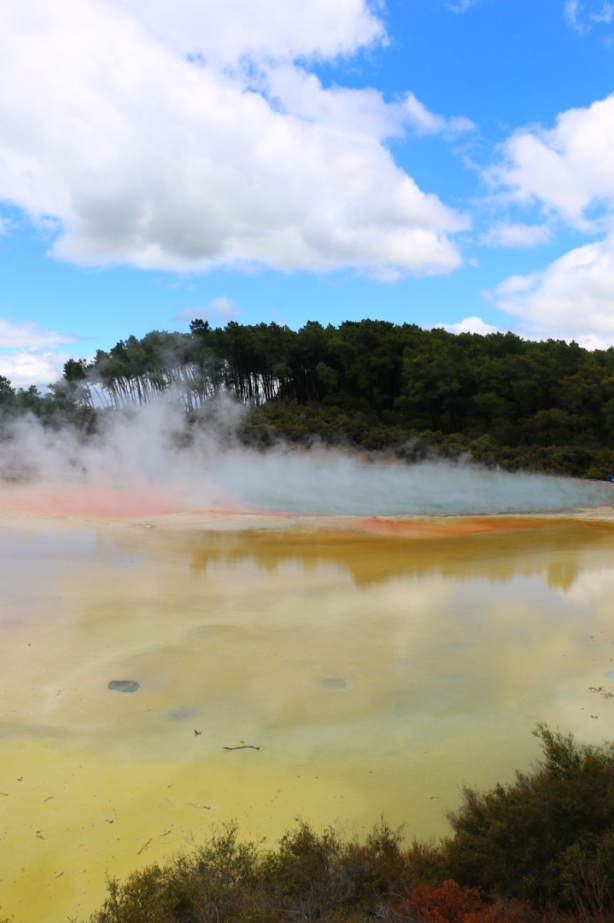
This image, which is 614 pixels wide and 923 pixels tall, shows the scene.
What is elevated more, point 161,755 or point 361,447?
point 361,447

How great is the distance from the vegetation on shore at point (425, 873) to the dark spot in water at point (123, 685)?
89.0 inches

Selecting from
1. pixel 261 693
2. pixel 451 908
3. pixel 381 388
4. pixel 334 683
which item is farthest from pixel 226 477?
pixel 451 908

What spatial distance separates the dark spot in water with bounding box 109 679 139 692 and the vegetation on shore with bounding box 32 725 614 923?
2.26m

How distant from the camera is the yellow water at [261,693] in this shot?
399 centimetres

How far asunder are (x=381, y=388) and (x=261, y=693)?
26.5m

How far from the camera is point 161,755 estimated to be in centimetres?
468

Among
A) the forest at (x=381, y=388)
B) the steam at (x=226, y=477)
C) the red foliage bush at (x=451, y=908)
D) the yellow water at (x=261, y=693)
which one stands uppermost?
the forest at (x=381, y=388)

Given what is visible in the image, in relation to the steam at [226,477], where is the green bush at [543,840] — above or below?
below

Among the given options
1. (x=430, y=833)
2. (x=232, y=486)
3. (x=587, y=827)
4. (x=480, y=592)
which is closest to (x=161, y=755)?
(x=430, y=833)

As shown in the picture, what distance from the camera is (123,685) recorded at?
5.82 m

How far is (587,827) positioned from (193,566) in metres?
7.52

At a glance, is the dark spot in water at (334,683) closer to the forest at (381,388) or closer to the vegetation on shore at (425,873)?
the vegetation on shore at (425,873)

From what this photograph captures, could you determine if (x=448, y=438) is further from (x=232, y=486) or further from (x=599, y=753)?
(x=599, y=753)

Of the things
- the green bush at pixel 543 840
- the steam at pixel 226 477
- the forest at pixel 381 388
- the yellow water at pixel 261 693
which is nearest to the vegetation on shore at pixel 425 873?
the green bush at pixel 543 840
